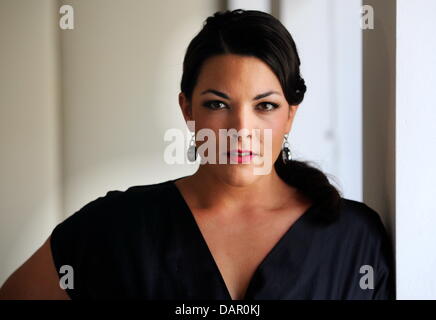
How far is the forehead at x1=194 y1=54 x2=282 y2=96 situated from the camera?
0.71m

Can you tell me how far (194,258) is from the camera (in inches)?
29.6

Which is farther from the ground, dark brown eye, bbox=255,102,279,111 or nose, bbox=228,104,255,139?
dark brown eye, bbox=255,102,279,111

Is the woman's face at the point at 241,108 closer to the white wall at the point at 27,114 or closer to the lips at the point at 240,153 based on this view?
the lips at the point at 240,153

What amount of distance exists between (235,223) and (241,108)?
177 millimetres

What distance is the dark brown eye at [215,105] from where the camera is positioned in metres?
0.72

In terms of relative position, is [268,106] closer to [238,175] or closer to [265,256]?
[238,175]

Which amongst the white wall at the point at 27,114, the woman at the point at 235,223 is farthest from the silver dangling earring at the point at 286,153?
the white wall at the point at 27,114

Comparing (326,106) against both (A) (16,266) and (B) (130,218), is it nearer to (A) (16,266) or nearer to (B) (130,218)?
(B) (130,218)

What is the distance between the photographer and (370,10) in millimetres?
814
